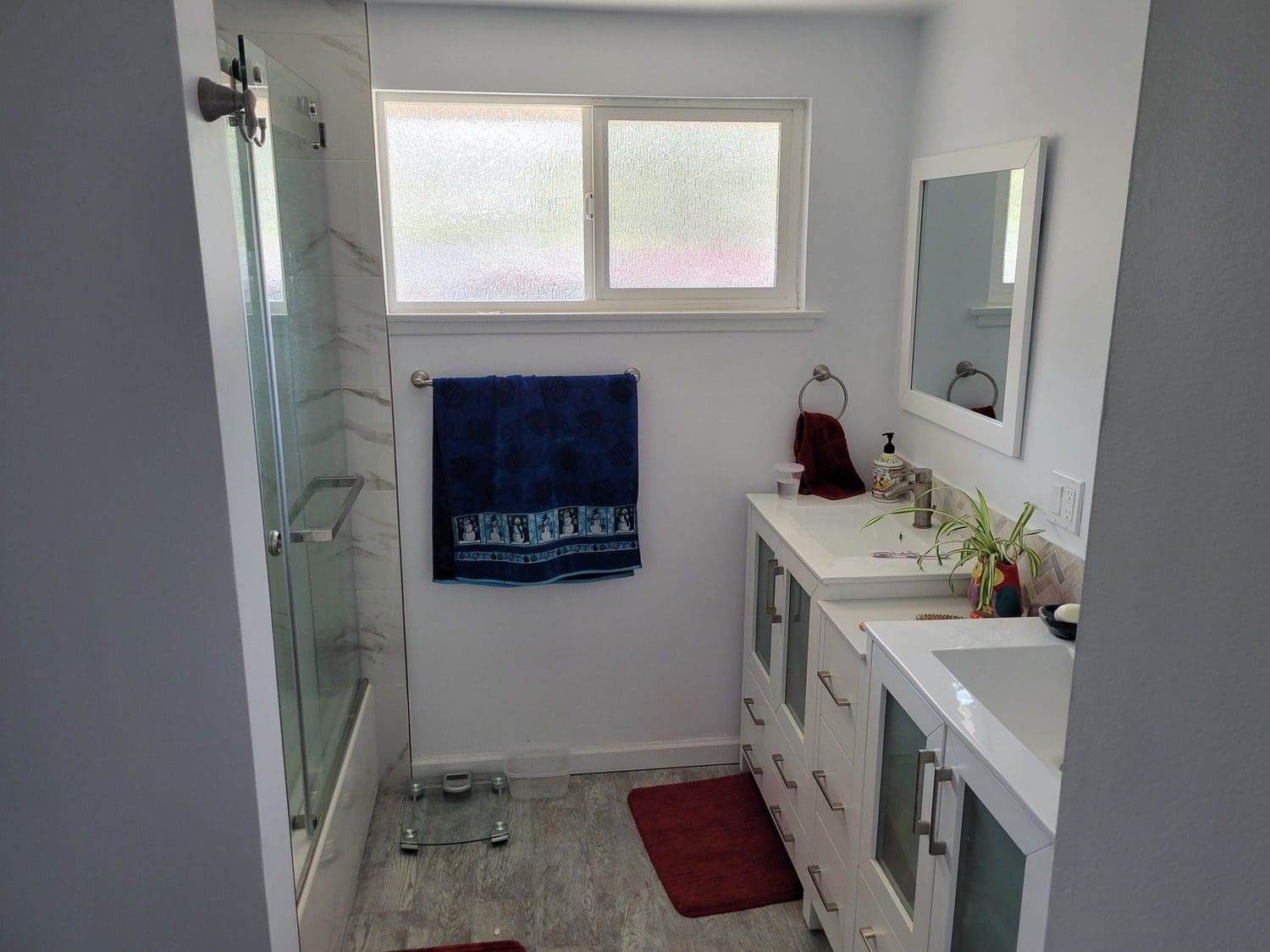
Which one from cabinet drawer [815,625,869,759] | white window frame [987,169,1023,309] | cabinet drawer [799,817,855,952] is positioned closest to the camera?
cabinet drawer [815,625,869,759]

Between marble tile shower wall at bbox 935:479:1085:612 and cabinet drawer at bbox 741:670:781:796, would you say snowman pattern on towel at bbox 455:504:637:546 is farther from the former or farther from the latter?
marble tile shower wall at bbox 935:479:1085:612

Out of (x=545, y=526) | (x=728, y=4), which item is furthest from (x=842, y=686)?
(x=728, y=4)

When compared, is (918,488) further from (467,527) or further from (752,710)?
(467,527)

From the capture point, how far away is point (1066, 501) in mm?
2062

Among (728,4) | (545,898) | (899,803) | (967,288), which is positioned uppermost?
(728,4)

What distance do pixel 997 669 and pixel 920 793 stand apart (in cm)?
31

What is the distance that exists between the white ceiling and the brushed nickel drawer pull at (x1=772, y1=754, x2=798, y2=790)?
1.95 metres

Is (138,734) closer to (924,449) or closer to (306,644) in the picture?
(306,644)

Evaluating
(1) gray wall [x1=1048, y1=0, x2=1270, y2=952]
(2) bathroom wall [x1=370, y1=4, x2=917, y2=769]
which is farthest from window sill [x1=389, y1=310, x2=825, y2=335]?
(1) gray wall [x1=1048, y1=0, x2=1270, y2=952]

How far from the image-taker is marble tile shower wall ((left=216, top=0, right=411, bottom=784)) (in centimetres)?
242

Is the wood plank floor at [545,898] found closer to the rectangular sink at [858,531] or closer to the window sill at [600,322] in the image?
the rectangular sink at [858,531]

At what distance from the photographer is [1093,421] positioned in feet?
6.49

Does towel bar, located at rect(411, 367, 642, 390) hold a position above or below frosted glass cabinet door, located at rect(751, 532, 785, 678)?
above

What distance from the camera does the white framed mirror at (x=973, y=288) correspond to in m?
2.19
